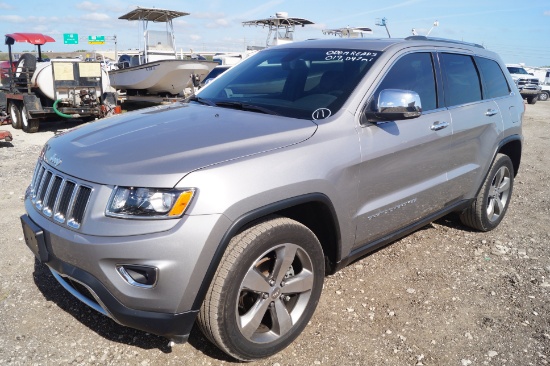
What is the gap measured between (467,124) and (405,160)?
1040 mm

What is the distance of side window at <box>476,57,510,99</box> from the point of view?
176 inches

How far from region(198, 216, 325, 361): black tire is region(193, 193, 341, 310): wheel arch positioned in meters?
0.07

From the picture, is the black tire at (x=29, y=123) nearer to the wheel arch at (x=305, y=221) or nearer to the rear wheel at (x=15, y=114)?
the rear wheel at (x=15, y=114)

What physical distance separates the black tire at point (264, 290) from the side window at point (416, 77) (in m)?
1.33

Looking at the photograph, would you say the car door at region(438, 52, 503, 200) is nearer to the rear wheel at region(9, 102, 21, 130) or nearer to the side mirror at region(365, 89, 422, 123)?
the side mirror at region(365, 89, 422, 123)

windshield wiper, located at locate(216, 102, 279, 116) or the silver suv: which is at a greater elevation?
windshield wiper, located at locate(216, 102, 279, 116)

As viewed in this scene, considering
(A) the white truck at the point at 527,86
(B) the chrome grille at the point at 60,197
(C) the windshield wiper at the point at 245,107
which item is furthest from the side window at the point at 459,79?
(A) the white truck at the point at 527,86

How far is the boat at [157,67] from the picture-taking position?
14.4 metres

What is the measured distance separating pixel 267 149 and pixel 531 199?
5.07m

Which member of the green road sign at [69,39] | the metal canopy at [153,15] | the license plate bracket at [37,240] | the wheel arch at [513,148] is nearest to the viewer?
the license plate bracket at [37,240]

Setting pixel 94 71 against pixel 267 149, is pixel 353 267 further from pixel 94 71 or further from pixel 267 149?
pixel 94 71

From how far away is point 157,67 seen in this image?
1434 cm

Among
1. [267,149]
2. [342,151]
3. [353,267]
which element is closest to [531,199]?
[353,267]

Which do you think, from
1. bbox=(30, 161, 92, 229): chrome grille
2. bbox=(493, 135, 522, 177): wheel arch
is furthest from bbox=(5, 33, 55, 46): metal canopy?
bbox=(493, 135, 522, 177): wheel arch
